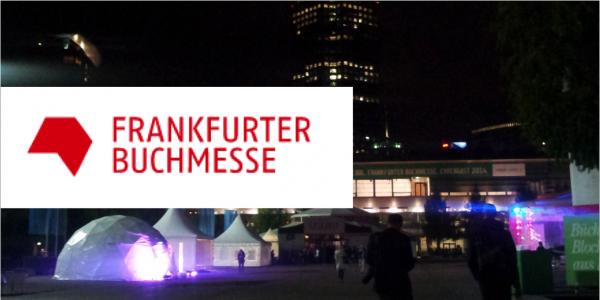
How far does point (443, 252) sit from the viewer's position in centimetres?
5141

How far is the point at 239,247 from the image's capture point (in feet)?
119

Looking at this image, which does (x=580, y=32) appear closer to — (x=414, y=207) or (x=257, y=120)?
(x=257, y=120)

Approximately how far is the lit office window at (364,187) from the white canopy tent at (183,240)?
133ft

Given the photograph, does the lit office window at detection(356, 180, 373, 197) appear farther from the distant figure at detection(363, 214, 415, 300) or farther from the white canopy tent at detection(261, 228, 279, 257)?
the distant figure at detection(363, 214, 415, 300)

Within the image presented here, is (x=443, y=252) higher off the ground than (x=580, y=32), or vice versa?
(x=580, y=32)

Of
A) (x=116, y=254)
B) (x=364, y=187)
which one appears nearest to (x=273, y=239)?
(x=116, y=254)

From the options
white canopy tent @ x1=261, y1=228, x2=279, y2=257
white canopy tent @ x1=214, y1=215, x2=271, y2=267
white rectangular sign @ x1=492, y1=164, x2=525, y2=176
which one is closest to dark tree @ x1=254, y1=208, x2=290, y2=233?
white canopy tent @ x1=261, y1=228, x2=279, y2=257

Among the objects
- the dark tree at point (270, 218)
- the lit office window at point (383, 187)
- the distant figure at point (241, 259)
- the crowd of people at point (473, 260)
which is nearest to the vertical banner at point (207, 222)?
the distant figure at point (241, 259)

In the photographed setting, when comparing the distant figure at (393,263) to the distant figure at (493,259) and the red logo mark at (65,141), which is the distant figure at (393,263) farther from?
the red logo mark at (65,141)

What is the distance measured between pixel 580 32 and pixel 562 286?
31.2ft

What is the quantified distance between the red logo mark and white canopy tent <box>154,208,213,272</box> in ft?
46.1

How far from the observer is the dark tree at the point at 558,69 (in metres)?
9.00

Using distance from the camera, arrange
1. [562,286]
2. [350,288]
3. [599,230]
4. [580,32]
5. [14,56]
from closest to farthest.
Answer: [599,230], [580,32], [562,286], [14,56], [350,288]

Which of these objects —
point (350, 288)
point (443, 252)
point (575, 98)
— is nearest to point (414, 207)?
point (443, 252)
